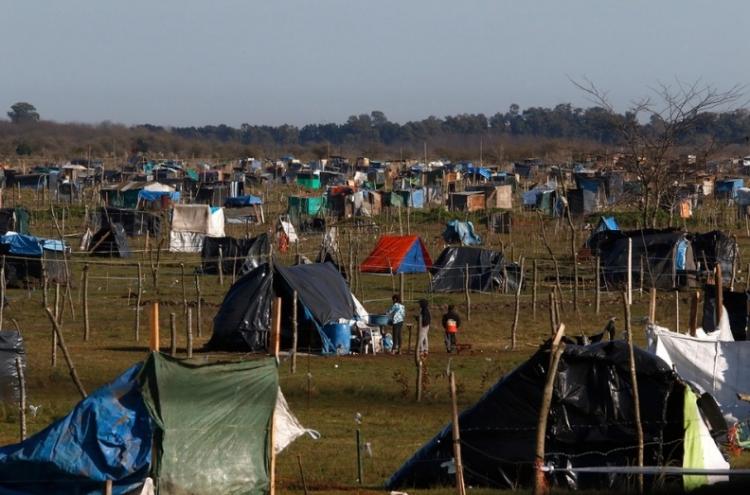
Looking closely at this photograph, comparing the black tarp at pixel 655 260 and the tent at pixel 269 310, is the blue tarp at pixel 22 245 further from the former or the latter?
the black tarp at pixel 655 260

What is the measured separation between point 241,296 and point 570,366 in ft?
42.4

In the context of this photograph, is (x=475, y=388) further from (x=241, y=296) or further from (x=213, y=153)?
(x=213, y=153)

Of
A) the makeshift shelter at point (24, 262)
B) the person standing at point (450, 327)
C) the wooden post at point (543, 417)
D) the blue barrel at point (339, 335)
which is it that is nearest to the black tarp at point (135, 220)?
the makeshift shelter at point (24, 262)

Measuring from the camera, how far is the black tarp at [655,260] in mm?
33969

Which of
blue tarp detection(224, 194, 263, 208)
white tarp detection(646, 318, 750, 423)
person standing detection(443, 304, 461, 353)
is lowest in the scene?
blue tarp detection(224, 194, 263, 208)

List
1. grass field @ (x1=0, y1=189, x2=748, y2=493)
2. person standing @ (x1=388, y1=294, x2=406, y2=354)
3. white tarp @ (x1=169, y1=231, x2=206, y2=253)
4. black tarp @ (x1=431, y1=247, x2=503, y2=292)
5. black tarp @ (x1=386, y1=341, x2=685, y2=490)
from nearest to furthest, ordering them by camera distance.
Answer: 1. black tarp @ (x1=386, y1=341, x2=685, y2=490)
2. grass field @ (x1=0, y1=189, x2=748, y2=493)
3. person standing @ (x1=388, y1=294, x2=406, y2=354)
4. black tarp @ (x1=431, y1=247, x2=503, y2=292)
5. white tarp @ (x1=169, y1=231, x2=206, y2=253)

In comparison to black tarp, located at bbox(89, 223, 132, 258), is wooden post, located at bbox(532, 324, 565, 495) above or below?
above

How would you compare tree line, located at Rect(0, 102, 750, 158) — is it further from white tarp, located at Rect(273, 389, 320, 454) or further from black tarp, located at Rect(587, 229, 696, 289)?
white tarp, located at Rect(273, 389, 320, 454)

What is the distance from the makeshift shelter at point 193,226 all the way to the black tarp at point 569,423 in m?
32.5

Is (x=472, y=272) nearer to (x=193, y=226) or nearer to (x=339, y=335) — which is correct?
(x=339, y=335)

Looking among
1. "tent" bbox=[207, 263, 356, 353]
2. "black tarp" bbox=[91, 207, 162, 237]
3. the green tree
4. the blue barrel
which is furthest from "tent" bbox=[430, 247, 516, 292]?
the green tree

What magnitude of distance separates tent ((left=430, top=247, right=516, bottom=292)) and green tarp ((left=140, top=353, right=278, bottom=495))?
21.9 metres

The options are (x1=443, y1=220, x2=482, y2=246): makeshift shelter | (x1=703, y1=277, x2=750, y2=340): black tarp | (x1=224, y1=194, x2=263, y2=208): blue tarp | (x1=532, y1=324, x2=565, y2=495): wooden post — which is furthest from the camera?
(x1=224, y1=194, x2=263, y2=208): blue tarp

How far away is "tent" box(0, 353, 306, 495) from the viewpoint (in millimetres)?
11289
